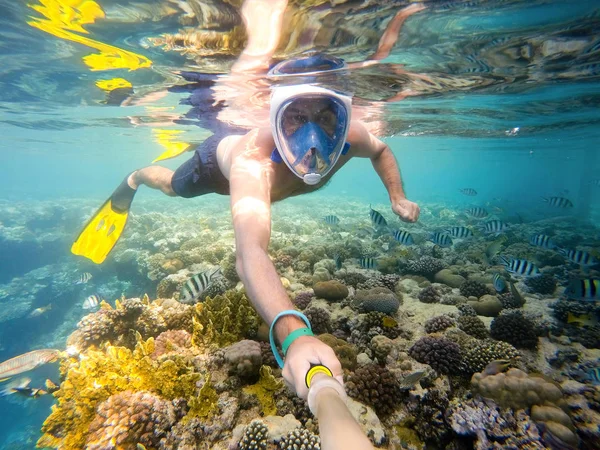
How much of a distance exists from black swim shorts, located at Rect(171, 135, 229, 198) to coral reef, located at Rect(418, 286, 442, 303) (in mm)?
5018

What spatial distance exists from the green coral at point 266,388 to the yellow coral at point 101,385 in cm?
74

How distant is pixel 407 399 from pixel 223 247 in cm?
852

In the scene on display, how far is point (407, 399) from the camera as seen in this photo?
12.1ft

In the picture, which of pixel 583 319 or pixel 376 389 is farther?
pixel 583 319

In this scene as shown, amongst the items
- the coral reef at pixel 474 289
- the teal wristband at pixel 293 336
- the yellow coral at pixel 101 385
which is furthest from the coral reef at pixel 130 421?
the coral reef at pixel 474 289

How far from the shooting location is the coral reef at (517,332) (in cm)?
492

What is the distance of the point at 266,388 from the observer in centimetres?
362

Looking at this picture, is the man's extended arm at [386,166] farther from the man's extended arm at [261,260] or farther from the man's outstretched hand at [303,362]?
the man's outstretched hand at [303,362]

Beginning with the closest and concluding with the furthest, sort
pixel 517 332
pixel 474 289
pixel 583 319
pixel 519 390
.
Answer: pixel 519 390
pixel 517 332
pixel 583 319
pixel 474 289

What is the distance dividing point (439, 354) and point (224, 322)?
3.16 m

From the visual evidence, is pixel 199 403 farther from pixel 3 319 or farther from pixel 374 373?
pixel 3 319

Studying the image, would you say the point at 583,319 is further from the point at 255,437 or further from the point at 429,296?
the point at 255,437

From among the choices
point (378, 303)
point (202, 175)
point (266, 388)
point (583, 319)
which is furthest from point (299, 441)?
point (583, 319)

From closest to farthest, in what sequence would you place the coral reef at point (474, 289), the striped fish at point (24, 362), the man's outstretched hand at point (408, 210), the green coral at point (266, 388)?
the green coral at point (266, 388) < the man's outstretched hand at point (408, 210) < the striped fish at point (24, 362) < the coral reef at point (474, 289)
